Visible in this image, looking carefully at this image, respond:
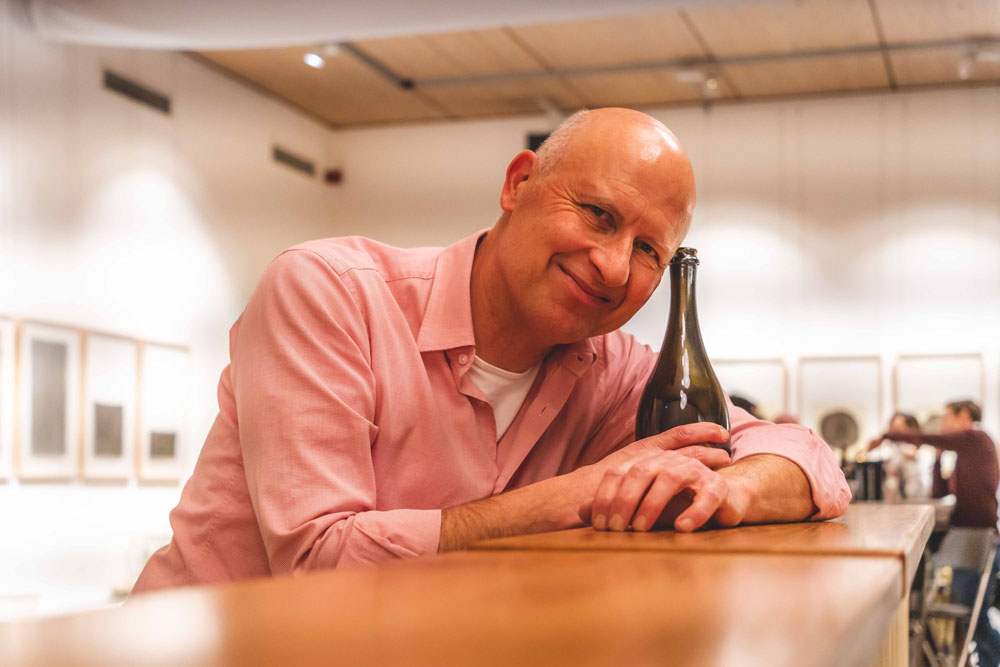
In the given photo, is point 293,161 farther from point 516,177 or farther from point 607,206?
point 607,206

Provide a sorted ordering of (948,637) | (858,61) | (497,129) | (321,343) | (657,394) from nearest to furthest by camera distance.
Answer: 1. (321,343)
2. (657,394)
3. (948,637)
4. (858,61)
5. (497,129)

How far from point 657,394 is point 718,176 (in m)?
6.70

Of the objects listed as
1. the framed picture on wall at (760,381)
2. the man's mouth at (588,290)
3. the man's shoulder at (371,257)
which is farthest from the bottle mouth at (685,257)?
the framed picture on wall at (760,381)

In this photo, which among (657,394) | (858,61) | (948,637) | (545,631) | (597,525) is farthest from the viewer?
(858,61)

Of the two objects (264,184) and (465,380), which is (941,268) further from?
(465,380)

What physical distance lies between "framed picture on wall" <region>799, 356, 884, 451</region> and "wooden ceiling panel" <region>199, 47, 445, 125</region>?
3.49 m

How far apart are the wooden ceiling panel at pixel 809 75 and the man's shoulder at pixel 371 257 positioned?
19.8 feet

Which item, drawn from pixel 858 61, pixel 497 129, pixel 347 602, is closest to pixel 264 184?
pixel 497 129

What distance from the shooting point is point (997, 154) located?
24.3ft

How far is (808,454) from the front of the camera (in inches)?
56.1

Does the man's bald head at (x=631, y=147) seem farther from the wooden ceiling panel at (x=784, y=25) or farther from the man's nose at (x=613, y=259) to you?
the wooden ceiling panel at (x=784, y=25)

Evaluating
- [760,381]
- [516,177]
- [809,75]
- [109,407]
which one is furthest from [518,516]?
[809,75]

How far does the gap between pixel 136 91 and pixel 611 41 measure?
2987 mm

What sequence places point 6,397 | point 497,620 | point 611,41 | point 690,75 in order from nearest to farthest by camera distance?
1. point 497,620
2. point 6,397
3. point 611,41
4. point 690,75
